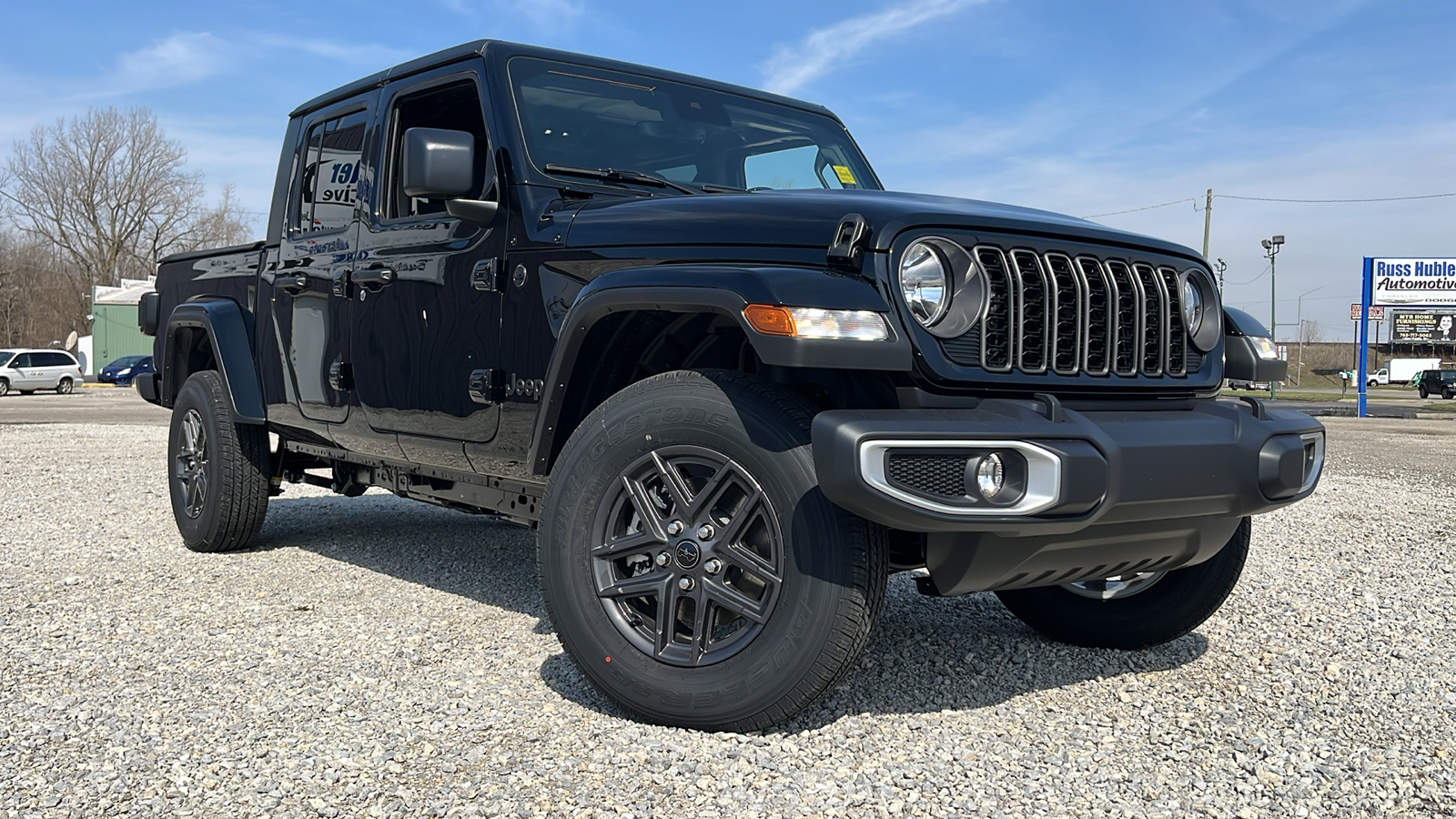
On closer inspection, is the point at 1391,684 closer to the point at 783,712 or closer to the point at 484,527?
the point at 783,712

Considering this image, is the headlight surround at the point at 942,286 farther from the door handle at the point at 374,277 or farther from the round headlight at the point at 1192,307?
the door handle at the point at 374,277

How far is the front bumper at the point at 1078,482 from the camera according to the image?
2.67 m

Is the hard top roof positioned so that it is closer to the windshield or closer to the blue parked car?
the windshield

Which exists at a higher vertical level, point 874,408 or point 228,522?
point 874,408

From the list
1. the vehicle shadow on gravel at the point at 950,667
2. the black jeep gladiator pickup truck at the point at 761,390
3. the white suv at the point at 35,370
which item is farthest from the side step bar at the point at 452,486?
the white suv at the point at 35,370

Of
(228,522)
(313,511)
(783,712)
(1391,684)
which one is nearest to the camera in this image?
(783,712)

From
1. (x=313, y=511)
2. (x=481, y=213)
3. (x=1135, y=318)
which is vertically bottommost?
(x=313, y=511)

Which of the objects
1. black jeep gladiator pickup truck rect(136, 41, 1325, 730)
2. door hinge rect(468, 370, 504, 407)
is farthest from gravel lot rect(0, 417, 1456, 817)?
door hinge rect(468, 370, 504, 407)

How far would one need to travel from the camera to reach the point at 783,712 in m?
2.95

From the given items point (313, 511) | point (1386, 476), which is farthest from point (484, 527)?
point (1386, 476)

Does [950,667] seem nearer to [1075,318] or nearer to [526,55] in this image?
[1075,318]

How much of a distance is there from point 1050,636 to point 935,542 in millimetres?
1587

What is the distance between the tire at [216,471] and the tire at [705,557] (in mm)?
3149

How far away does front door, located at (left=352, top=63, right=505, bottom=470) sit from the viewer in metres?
4.03
